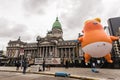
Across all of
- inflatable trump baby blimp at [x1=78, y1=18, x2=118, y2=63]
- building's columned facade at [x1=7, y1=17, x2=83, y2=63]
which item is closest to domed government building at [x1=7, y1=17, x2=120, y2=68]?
building's columned facade at [x1=7, y1=17, x2=83, y2=63]

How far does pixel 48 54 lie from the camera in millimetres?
94250

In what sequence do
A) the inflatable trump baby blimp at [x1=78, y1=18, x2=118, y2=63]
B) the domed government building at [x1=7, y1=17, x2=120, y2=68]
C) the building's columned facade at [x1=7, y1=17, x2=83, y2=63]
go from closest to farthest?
the inflatable trump baby blimp at [x1=78, y1=18, x2=118, y2=63] → the domed government building at [x1=7, y1=17, x2=120, y2=68] → the building's columned facade at [x1=7, y1=17, x2=83, y2=63]

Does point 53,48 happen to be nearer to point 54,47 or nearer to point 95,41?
point 54,47

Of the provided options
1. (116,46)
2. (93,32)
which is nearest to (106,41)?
(93,32)

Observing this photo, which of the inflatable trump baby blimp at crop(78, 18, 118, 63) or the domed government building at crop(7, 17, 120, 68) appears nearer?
the inflatable trump baby blimp at crop(78, 18, 118, 63)

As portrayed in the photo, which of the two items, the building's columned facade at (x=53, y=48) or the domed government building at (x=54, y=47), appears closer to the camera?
the domed government building at (x=54, y=47)

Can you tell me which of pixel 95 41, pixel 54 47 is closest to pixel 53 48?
pixel 54 47

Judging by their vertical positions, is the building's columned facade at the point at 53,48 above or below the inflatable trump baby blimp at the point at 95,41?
above

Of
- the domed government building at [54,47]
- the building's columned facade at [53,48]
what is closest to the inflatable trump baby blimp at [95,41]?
the domed government building at [54,47]

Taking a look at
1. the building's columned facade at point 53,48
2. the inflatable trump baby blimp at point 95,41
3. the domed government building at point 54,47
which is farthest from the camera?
the building's columned facade at point 53,48

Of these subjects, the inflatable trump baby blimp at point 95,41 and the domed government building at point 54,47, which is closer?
the inflatable trump baby blimp at point 95,41

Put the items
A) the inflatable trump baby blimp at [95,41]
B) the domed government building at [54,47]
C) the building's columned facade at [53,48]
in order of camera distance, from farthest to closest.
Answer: the building's columned facade at [53,48], the domed government building at [54,47], the inflatable trump baby blimp at [95,41]

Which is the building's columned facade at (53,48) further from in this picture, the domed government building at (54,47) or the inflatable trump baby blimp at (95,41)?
the inflatable trump baby blimp at (95,41)

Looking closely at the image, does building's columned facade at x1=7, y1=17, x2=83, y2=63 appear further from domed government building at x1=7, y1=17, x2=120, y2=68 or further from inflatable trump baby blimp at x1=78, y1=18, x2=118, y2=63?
inflatable trump baby blimp at x1=78, y1=18, x2=118, y2=63
